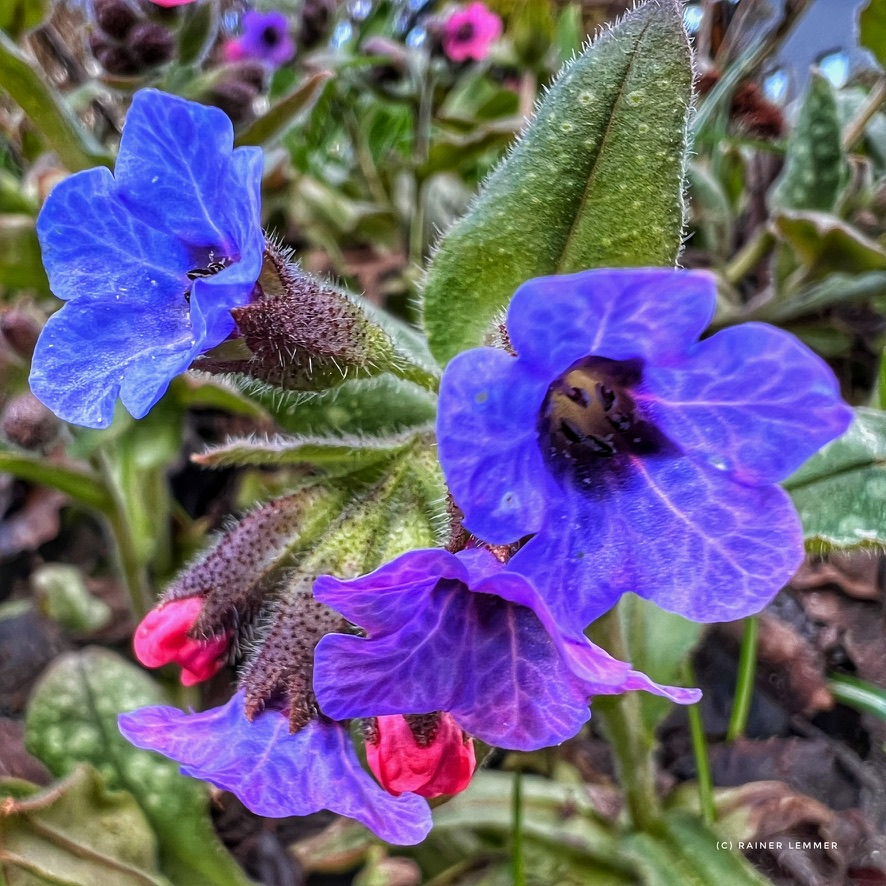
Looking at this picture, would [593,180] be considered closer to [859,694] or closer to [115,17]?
[859,694]

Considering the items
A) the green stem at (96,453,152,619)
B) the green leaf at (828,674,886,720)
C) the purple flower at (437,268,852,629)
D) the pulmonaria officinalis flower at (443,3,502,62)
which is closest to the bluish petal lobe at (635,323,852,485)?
the purple flower at (437,268,852,629)

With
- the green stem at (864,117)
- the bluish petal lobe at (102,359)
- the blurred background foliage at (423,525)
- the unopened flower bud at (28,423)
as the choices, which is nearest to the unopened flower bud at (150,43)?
the blurred background foliage at (423,525)

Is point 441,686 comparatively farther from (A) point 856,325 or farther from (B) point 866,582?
(A) point 856,325

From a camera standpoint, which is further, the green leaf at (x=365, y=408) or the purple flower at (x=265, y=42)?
the purple flower at (x=265, y=42)

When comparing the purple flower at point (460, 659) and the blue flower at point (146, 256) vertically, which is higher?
the blue flower at point (146, 256)

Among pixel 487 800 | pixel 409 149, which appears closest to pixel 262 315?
pixel 487 800

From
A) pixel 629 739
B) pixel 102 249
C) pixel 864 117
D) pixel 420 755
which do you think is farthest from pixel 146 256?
pixel 864 117

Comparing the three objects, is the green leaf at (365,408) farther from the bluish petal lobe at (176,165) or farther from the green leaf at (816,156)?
the green leaf at (816,156)

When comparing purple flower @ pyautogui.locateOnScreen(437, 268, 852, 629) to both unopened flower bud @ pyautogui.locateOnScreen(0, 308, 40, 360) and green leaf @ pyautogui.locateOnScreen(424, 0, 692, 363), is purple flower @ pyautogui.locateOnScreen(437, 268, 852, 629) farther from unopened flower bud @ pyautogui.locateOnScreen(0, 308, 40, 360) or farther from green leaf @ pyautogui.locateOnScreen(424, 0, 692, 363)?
unopened flower bud @ pyautogui.locateOnScreen(0, 308, 40, 360)
